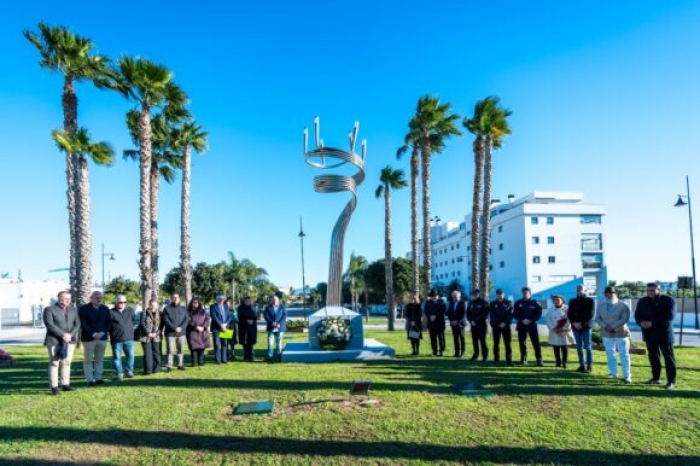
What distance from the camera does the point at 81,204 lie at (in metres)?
16.7

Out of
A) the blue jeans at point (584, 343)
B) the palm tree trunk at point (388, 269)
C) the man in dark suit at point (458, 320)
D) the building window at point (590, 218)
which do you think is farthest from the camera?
the building window at point (590, 218)

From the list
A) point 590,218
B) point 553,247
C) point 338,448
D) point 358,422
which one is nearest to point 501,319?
point 358,422

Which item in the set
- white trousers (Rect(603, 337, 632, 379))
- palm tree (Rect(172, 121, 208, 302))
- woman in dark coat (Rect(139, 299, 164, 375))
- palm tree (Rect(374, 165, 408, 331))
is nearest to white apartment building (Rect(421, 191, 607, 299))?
palm tree (Rect(374, 165, 408, 331))

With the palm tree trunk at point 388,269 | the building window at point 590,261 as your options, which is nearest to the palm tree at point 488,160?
the palm tree trunk at point 388,269

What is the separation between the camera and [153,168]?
2288 centimetres

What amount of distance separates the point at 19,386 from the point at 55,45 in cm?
1281

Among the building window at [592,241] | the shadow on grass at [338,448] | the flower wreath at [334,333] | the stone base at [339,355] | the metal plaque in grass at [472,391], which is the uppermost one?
the building window at [592,241]

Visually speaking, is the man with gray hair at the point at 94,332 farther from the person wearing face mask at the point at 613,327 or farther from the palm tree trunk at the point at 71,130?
the person wearing face mask at the point at 613,327

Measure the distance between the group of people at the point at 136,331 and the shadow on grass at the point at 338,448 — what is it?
2.75 m

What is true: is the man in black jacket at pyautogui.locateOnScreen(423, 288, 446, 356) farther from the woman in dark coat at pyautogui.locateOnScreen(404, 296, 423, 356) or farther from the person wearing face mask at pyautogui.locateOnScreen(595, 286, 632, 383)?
the person wearing face mask at pyautogui.locateOnScreen(595, 286, 632, 383)

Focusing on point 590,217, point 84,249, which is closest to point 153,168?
point 84,249

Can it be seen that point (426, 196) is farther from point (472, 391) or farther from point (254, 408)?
point (254, 408)

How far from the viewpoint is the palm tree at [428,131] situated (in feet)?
79.3

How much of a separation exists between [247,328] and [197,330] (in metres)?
1.70
